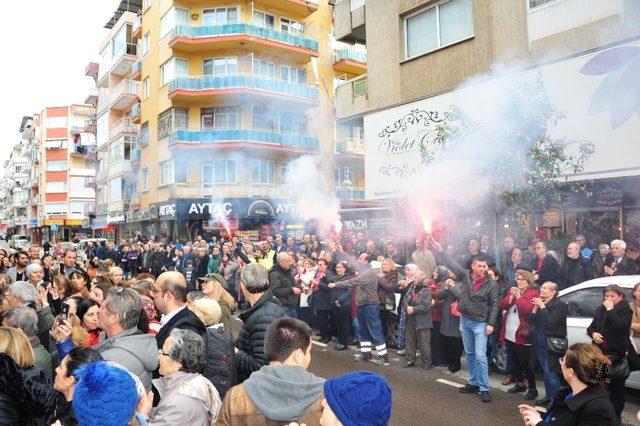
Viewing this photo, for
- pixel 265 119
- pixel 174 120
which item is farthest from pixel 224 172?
pixel 174 120

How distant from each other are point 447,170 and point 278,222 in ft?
59.2

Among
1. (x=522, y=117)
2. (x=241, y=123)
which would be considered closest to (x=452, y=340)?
(x=522, y=117)

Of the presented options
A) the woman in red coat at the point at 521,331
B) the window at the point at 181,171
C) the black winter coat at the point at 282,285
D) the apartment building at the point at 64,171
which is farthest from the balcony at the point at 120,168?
the woman in red coat at the point at 521,331

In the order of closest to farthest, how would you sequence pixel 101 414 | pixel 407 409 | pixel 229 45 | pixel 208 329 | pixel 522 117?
pixel 101 414, pixel 208 329, pixel 407 409, pixel 522 117, pixel 229 45

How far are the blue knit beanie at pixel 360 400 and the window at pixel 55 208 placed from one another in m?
64.4

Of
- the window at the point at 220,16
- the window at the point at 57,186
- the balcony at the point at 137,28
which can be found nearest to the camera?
the window at the point at 220,16

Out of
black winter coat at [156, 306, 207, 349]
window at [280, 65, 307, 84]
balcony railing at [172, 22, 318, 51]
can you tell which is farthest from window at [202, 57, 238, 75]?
black winter coat at [156, 306, 207, 349]

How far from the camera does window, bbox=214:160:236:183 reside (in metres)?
28.1

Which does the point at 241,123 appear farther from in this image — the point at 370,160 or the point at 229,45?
the point at 370,160

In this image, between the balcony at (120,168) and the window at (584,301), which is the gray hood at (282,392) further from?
the balcony at (120,168)

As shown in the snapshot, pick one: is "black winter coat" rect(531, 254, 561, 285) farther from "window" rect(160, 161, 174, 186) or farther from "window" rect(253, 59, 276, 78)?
"window" rect(160, 161, 174, 186)

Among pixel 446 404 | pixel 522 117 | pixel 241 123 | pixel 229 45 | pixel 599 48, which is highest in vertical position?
pixel 229 45

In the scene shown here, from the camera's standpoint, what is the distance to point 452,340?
720 centimetres

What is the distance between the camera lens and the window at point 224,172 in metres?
28.1
